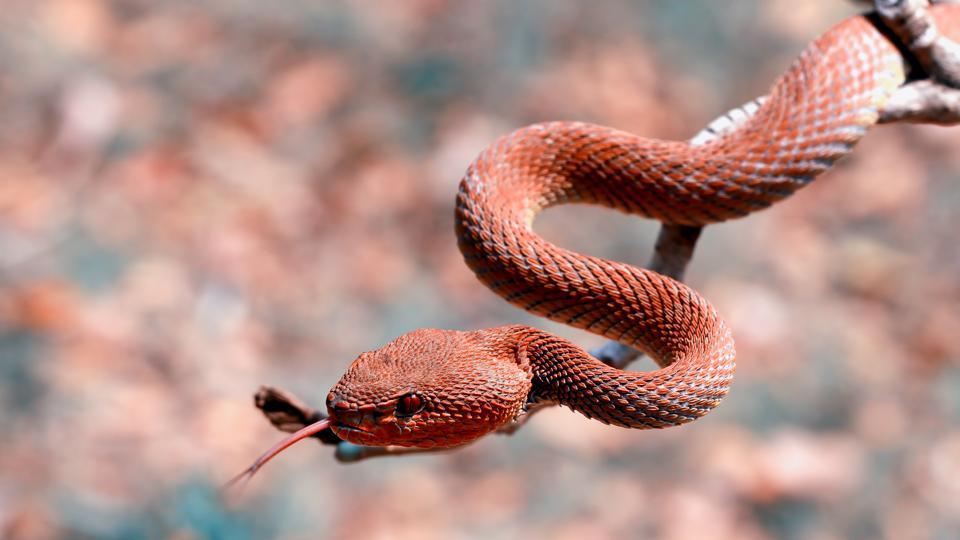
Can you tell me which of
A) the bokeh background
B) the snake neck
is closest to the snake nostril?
the snake neck

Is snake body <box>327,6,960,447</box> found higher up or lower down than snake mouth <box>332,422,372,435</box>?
higher up

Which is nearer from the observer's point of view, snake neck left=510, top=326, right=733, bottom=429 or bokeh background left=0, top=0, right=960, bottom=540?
snake neck left=510, top=326, right=733, bottom=429

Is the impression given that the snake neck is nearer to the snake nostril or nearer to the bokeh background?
the snake nostril

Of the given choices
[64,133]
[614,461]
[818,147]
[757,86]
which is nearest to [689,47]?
[757,86]

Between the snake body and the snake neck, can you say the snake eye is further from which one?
the snake neck

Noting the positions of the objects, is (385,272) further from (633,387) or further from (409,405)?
(633,387)

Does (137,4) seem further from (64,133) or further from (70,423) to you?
(70,423)

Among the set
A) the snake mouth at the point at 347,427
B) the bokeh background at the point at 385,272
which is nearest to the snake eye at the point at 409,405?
the snake mouth at the point at 347,427
